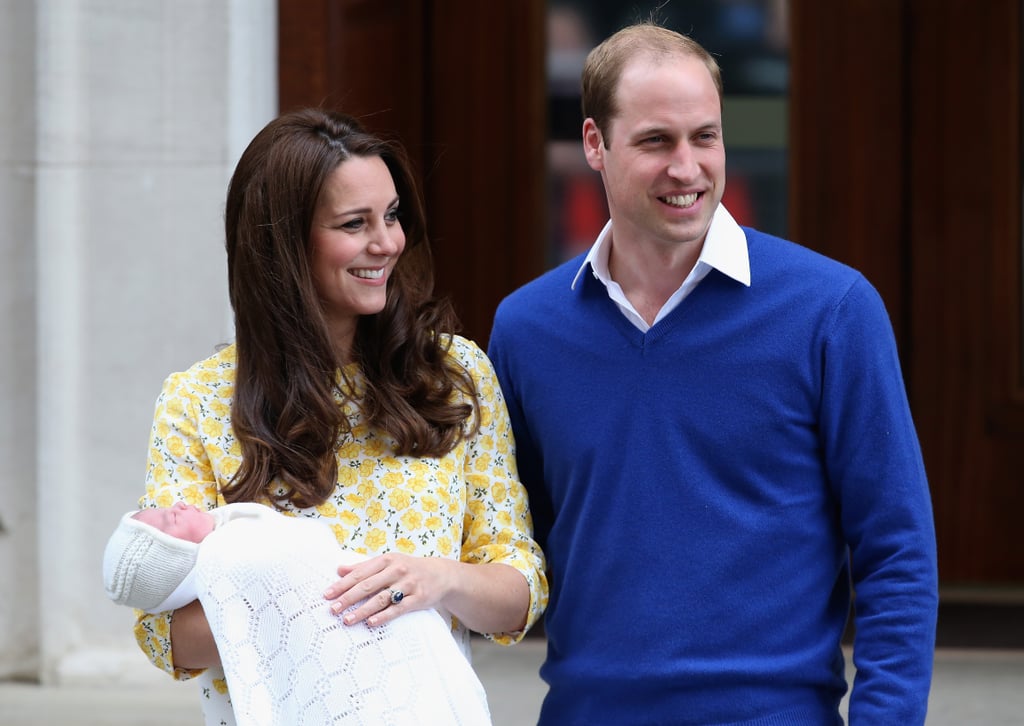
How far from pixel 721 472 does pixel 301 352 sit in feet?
2.45

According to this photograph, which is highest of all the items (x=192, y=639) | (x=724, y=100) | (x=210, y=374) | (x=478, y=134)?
(x=724, y=100)

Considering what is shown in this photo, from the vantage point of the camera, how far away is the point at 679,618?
2572 millimetres

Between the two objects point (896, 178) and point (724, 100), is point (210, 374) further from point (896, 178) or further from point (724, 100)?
point (896, 178)

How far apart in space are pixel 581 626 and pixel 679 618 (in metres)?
0.19

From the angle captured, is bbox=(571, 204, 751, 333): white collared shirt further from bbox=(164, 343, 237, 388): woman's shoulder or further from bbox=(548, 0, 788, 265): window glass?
bbox=(548, 0, 788, 265): window glass

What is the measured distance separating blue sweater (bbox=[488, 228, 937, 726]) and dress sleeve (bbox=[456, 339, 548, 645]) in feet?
0.26

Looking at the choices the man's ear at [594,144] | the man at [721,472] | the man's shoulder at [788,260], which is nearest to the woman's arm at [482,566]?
the man at [721,472]

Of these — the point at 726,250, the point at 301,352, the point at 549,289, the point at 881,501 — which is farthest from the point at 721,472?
the point at 301,352

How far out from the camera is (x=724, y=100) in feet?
19.4

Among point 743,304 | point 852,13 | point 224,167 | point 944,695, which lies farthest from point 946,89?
point 743,304

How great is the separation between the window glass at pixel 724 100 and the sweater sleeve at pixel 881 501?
340cm

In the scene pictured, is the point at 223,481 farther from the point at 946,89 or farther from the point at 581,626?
the point at 946,89

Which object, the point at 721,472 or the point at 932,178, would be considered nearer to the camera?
the point at 721,472

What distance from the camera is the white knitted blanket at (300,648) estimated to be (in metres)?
2.41
